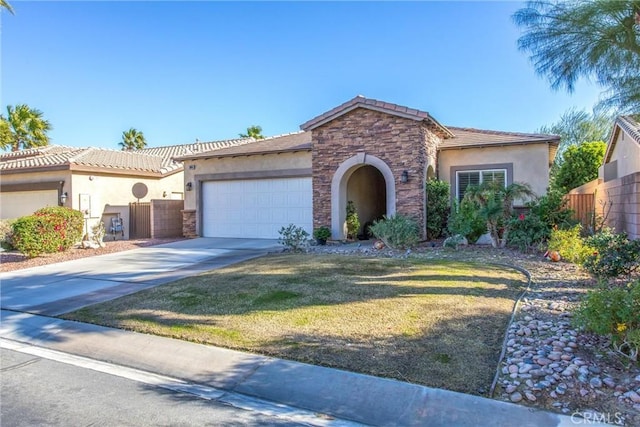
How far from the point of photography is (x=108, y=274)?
10258mm

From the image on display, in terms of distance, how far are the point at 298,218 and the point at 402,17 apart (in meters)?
8.00

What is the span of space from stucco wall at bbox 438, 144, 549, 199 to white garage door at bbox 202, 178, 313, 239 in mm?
6330

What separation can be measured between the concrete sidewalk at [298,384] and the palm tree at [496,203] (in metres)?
8.71

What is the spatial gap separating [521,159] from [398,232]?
6.19 m

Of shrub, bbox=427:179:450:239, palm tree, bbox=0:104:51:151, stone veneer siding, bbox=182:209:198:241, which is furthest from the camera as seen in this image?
palm tree, bbox=0:104:51:151

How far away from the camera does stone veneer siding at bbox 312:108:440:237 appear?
1375cm

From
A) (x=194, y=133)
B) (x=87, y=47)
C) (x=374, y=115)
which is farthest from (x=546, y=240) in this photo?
(x=194, y=133)

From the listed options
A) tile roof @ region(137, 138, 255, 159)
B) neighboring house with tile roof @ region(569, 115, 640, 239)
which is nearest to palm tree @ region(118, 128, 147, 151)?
tile roof @ region(137, 138, 255, 159)

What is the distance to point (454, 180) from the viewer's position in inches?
619

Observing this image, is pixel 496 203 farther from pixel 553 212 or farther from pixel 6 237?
pixel 6 237

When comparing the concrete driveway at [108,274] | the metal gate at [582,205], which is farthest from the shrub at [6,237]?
the metal gate at [582,205]

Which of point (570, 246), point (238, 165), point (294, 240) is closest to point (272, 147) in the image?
point (238, 165)

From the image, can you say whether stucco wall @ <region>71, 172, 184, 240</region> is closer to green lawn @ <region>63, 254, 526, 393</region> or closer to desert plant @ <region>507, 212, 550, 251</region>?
green lawn @ <region>63, 254, 526, 393</region>

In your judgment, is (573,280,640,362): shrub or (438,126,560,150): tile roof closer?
(573,280,640,362): shrub
